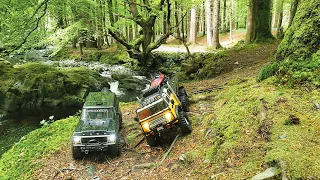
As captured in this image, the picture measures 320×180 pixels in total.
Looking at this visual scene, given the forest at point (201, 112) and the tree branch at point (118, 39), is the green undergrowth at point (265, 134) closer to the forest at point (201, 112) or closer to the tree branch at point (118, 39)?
the forest at point (201, 112)

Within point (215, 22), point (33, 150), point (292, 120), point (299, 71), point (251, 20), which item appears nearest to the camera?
point (292, 120)

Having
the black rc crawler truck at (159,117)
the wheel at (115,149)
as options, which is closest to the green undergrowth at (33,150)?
the wheel at (115,149)

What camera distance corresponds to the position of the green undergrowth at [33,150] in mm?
10070

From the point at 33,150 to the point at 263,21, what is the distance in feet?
58.5

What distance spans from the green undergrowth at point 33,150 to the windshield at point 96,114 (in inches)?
67.9

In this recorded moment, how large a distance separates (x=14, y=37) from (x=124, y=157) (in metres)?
10.8

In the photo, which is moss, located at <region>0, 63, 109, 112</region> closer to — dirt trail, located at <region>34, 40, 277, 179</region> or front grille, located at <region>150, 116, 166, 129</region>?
dirt trail, located at <region>34, 40, 277, 179</region>

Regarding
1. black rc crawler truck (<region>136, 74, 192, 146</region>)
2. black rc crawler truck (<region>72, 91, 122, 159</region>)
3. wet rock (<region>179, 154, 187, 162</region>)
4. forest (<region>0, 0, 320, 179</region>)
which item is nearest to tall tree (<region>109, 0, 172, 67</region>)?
forest (<region>0, 0, 320, 179</region>)

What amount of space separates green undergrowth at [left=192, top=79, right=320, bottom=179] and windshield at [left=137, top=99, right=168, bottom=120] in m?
1.66

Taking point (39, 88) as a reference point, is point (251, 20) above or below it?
above

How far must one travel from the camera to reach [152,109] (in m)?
9.35

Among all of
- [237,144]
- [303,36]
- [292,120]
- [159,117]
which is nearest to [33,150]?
[159,117]

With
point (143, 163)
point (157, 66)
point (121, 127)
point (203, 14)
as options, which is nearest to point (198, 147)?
point (143, 163)

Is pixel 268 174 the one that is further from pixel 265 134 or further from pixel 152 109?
pixel 152 109
